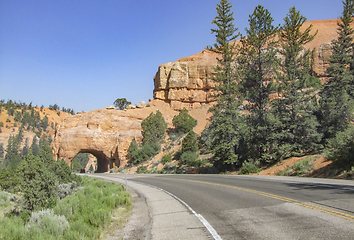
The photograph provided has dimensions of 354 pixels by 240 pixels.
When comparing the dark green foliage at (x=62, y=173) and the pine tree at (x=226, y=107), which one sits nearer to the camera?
the dark green foliage at (x=62, y=173)

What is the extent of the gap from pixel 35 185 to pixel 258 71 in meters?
25.2

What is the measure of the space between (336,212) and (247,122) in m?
23.5

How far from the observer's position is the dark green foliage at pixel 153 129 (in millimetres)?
55250

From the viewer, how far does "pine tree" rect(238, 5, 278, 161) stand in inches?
1049

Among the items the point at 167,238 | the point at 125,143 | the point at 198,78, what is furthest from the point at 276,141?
the point at 198,78

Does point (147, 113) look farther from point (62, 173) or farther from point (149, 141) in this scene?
point (62, 173)

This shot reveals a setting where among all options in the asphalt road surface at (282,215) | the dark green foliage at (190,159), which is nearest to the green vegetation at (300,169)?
the asphalt road surface at (282,215)

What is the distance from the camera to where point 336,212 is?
633 centimetres

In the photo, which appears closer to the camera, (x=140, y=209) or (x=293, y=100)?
(x=140, y=209)

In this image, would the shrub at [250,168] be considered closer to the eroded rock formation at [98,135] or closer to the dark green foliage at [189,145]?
the dark green foliage at [189,145]

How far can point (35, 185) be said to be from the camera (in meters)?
9.18

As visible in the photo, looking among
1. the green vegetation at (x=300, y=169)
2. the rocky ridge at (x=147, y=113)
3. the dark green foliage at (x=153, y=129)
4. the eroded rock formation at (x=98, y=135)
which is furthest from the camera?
the dark green foliage at (x=153, y=129)

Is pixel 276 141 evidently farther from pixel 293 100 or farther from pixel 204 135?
pixel 204 135

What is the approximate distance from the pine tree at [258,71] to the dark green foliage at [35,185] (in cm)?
2081
